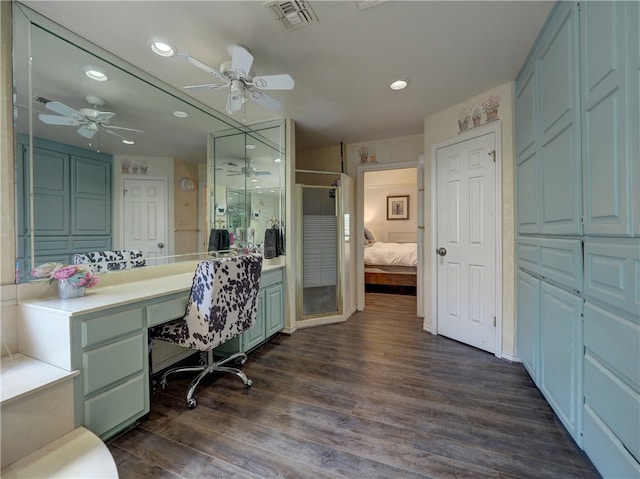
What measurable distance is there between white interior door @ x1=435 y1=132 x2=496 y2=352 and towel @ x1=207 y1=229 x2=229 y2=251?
7.82ft

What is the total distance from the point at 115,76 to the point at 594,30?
2867mm

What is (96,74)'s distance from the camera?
181cm

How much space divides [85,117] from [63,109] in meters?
0.12

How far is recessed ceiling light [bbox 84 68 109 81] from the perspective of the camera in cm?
177

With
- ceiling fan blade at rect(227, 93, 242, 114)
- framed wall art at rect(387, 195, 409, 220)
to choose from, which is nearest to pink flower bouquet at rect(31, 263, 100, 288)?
ceiling fan blade at rect(227, 93, 242, 114)

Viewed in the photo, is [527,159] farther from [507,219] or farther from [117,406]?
[117,406]

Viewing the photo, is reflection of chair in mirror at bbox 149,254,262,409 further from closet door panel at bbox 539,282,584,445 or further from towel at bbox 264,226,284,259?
closet door panel at bbox 539,282,584,445

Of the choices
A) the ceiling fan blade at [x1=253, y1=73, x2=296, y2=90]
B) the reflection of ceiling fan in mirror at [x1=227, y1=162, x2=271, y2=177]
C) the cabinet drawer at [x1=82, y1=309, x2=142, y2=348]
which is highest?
the ceiling fan blade at [x1=253, y1=73, x2=296, y2=90]

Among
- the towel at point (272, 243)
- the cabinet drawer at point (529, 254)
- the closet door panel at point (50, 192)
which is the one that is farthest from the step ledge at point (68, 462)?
the cabinet drawer at point (529, 254)

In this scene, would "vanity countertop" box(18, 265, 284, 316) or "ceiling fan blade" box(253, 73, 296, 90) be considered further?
"ceiling fan blade" box(253, 73, 296, 90)

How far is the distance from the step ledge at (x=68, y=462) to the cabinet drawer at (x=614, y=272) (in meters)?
2.16

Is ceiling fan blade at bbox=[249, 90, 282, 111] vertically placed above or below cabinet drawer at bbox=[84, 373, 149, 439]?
above

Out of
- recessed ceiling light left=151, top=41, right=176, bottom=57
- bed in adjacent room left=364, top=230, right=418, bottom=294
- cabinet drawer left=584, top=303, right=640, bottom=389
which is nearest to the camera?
cabinet drawer left=584, top=303, right=640, bottom=389

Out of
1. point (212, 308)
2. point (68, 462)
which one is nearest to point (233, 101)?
point (212, 308)
